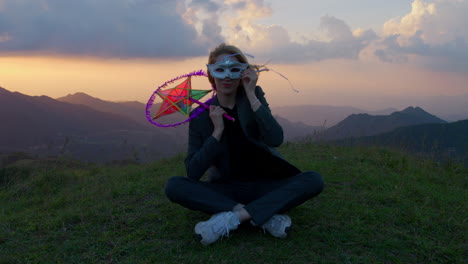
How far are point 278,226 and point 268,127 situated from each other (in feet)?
3.07

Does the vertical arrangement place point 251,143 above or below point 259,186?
above

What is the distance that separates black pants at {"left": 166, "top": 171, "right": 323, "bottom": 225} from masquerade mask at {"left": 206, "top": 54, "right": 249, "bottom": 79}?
1088 mm

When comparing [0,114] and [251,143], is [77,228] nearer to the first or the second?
[251,143]

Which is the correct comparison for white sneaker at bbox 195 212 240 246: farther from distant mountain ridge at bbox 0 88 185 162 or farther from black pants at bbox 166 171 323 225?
distant mountain ridge at bbox 0 88 185 162

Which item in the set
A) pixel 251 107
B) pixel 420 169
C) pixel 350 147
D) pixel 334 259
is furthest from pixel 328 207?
pixel 350 147

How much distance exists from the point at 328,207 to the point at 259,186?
1052 millimetres

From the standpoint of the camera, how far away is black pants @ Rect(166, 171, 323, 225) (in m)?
3.22

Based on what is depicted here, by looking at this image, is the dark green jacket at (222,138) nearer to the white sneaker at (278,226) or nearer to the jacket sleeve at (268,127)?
the jacket sleeve at (268,127)

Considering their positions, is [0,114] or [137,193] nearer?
[137,193]

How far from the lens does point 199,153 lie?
3400 millimetres

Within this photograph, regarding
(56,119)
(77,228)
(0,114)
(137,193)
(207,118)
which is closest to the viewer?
(207,118)

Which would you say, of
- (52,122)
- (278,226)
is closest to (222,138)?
(278,226)

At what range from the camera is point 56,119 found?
49.6 m

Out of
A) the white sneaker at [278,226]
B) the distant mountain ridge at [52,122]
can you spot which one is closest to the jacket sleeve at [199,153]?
the white sneaker at [278,226]
